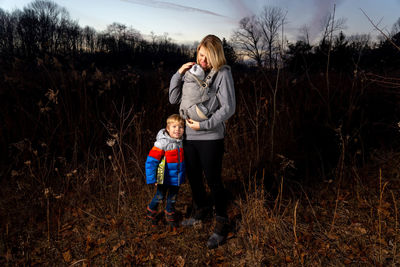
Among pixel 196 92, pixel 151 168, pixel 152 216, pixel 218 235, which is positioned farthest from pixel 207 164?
pixel 152 216

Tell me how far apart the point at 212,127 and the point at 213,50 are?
622 mm

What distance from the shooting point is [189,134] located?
2354mm

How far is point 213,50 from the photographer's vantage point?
212 centimetres

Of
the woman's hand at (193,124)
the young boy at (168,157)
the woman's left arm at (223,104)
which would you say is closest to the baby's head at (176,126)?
the young boy at (168,157)

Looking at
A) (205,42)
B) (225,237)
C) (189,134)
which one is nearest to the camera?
(205,42)

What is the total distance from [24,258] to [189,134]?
193 centimetres

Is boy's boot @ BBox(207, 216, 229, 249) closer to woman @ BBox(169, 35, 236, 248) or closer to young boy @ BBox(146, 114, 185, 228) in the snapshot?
woman @ BBox(169, 35, 236, 248)

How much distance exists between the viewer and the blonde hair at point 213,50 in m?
2.12

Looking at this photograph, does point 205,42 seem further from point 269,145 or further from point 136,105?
point 136,105

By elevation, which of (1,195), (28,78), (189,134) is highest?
(28,78)

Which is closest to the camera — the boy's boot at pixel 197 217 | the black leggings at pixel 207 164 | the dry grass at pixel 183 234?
the black leggings at pixel 207 164

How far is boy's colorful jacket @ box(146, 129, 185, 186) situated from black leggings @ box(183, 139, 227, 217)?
2.9 inches

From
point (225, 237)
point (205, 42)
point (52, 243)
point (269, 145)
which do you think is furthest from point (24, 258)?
point (269, 145)

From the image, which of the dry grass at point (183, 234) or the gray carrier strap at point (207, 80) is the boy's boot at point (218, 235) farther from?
the gray carrier strap at point (207, 80)
